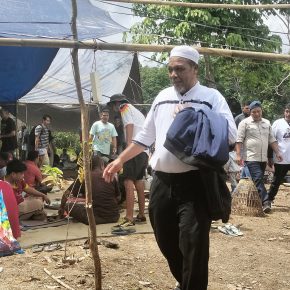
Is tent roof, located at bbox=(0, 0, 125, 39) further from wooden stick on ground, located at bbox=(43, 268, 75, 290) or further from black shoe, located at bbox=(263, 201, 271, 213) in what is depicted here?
black shoe, located at bbox=(263, 201, 271, 213)

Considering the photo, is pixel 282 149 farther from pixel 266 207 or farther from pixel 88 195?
pixel 88 195

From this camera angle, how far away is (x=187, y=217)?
294 centimetres

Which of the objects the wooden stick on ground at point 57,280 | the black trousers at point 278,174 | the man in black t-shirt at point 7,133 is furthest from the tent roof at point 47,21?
the man in black t-shirt at point 7,133

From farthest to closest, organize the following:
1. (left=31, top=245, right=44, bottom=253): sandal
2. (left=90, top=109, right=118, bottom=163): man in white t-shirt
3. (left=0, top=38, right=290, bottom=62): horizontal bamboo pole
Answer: (left=90, top=109, right=118, bottom=163): man in white t-shirt < (left=31, top=245, right=44, bottom=253): sandal < (left=0, top=38, right=290, bottom=62): horizontal bamboo pole

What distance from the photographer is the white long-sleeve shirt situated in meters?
2.98

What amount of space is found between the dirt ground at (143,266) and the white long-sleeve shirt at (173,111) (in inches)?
54.4

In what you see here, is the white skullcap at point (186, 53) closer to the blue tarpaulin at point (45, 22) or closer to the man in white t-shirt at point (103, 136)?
the blue tarpaulin at point (45, 22)

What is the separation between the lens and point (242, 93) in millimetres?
23438

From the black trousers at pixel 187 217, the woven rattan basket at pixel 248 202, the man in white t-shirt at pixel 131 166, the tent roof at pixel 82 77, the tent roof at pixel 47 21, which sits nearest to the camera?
the black trousers at pixel 187 217

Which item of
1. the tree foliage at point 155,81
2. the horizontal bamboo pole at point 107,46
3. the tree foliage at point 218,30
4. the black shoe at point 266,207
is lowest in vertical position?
the black shoe at point 266,207

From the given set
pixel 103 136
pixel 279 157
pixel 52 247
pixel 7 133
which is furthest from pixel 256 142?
pixel 7 133

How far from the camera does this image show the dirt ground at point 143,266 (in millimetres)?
3988

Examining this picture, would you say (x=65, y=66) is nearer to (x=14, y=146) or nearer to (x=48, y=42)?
(x=14, y=146)

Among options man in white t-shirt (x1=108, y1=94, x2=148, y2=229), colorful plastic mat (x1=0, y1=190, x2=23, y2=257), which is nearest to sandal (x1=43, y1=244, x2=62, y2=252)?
colorful plastic mat (x1=0, y1=190, x2=23, y2=257)
